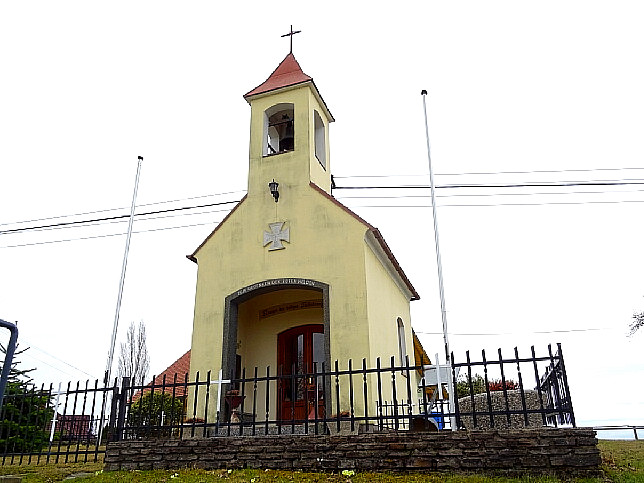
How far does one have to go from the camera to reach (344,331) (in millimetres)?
10336

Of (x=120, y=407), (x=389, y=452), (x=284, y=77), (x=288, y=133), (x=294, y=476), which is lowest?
(x=294, y=476)

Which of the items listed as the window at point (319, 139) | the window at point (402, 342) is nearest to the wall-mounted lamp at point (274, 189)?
the window at point (319, 139)

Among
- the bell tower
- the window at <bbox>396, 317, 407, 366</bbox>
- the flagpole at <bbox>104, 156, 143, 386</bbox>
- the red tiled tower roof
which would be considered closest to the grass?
the flagpole at <bbox>104, 156, 143, 386</bbox>

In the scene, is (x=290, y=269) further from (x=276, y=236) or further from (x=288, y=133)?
(x=288, y=133)

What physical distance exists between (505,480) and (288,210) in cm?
751

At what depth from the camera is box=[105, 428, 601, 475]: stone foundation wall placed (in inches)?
250

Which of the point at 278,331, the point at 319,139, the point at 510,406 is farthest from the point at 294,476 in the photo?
the point at 319,139

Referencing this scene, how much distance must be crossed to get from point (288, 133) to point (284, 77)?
1.56 meters

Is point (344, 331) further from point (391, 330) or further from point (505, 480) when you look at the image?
point (505, 480)

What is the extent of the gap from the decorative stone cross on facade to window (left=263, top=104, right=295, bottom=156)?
265 centimetres

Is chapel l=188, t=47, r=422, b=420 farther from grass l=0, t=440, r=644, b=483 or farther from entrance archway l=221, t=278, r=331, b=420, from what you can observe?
grass l=0, t=440, r=644, b=483

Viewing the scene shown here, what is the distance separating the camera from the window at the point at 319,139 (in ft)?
45.6

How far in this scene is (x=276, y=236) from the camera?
11727 mm

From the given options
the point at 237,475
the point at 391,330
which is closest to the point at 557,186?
the point at 391,330
